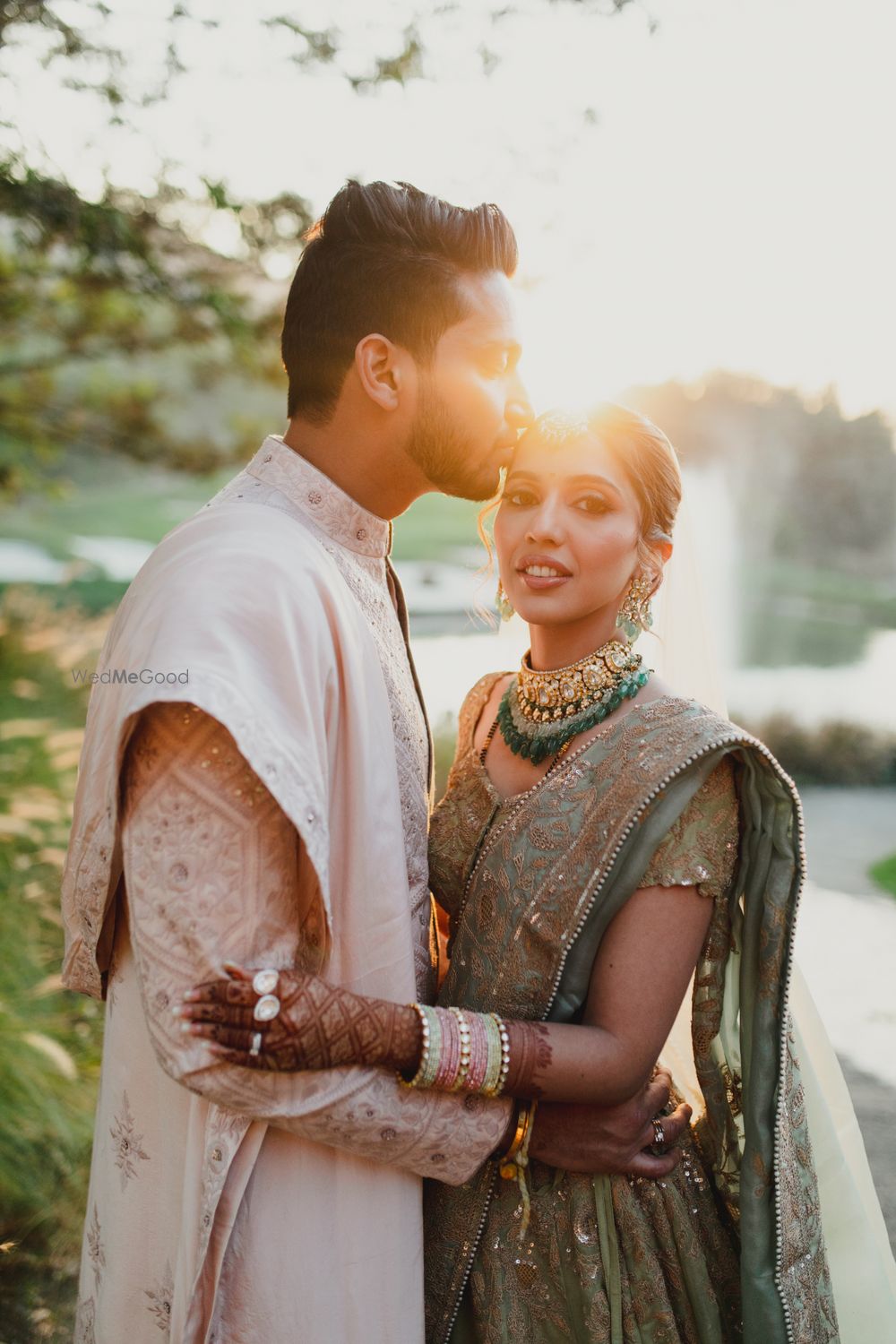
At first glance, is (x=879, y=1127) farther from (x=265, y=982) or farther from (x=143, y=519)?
(x=143, y=519)

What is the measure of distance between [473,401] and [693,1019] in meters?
1.19

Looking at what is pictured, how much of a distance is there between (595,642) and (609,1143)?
0.89m

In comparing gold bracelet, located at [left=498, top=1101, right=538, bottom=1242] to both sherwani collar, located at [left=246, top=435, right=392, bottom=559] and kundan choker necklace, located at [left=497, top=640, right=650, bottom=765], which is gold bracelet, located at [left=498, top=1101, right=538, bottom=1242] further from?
sherwani collar, located at [left=246, top=435, right=392, bottom=559]

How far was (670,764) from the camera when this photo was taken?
179 centimetres

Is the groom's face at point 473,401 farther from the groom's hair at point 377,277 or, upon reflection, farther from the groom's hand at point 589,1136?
the groom's hand at point 589,1136

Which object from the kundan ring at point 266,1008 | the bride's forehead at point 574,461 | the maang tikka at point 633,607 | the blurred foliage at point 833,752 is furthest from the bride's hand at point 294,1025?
the blurred foliage at point 833,752

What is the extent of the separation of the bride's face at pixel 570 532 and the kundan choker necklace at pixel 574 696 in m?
0.10

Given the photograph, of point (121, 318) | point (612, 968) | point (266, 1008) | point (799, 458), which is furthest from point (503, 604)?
point (799, 458)

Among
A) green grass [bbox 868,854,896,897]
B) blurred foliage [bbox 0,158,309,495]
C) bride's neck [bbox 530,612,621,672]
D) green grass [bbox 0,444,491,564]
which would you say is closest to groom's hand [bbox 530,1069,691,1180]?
bride's neck [bbox 530,612,621,672]

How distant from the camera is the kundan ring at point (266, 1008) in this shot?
4.79 feet

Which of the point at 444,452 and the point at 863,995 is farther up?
the point at 444,452

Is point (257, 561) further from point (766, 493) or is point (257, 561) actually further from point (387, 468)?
point (766, 493)

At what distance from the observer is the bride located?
1763 millimetres

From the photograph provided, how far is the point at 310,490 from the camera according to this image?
6.40 ft
